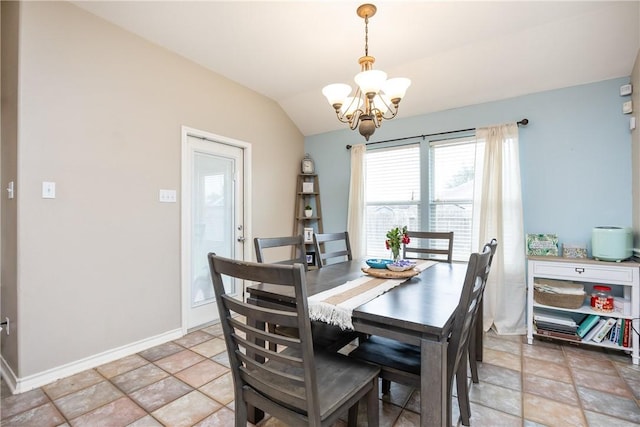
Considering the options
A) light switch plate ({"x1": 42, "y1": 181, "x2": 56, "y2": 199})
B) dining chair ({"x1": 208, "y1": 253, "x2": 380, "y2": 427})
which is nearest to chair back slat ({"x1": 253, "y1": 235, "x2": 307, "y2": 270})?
dining chair ({"x1": 208, "y1": 253, "x2": 380, "y2": 427})

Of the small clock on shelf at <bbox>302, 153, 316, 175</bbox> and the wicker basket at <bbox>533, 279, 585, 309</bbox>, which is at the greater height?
the small clock on shelf at <bbox>302, 153, 316, 175</bbox>

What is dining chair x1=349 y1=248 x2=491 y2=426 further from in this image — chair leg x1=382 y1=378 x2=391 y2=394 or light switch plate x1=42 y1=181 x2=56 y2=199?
light switch plate x1=42 y1=181 x2=56 y2=199

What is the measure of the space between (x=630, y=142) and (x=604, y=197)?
486 mm

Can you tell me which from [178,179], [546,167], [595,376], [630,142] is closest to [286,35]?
[178,179]

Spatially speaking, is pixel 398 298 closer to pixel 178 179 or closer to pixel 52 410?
pixel 52 410

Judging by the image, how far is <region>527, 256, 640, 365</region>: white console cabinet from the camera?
7.46 feet

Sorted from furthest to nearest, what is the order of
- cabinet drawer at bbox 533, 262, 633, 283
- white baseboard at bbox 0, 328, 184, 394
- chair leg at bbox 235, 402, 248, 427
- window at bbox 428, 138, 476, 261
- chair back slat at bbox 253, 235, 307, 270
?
1. window at bbox 428, 138, 476, 261
2. cabinet drawer at bbox 533, 262, 633, 283
3. chair back slat at bbox 253, 235, 307, 270
4. white baseboard at bbox 0, 328, 184, 394
5. chair leg at bbox 235, 402, 248, 427

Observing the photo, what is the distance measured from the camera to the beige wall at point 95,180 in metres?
1.98

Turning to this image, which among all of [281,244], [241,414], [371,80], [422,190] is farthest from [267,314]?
[422,190]

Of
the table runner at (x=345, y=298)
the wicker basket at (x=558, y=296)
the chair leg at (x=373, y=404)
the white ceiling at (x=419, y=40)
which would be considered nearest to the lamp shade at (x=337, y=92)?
the white ceiling at (x=419, y=40)

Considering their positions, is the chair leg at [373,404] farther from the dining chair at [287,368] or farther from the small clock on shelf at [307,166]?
the small clock on shelf at [307,166]

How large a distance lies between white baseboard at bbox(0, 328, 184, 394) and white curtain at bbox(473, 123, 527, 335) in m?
3.20

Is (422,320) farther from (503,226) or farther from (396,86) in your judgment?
(503,226)

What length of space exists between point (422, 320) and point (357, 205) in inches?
107
